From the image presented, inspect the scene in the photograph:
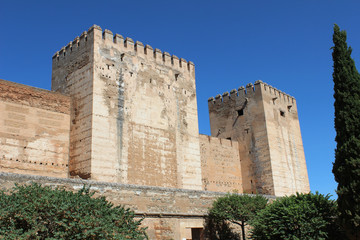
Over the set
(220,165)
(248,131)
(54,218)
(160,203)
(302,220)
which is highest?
(248,131)

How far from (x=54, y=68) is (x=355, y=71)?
12.4 m

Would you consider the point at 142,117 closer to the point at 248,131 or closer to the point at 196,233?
the point at 196,233

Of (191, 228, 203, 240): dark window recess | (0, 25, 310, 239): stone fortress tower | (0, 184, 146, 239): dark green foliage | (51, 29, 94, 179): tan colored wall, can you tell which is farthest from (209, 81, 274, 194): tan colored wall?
(0, 184, 146, 239): dark green foliage

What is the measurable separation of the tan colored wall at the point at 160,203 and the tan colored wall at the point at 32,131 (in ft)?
12.0

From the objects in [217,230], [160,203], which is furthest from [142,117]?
[217,230]

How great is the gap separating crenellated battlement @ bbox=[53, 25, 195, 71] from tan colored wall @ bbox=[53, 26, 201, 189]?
4 centimetres

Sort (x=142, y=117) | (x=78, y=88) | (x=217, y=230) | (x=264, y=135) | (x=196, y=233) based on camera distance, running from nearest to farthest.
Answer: (x=196, y=233)
(x=217, y=230)
(x=78, y=88)
(x=142, y=117)
(x=264, y=135)

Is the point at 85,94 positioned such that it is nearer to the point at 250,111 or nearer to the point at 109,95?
the point at 109,95

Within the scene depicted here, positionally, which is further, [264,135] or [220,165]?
[264,135]

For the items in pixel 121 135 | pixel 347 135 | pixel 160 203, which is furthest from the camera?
pixel 121 135

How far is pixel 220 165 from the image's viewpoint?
2186cm

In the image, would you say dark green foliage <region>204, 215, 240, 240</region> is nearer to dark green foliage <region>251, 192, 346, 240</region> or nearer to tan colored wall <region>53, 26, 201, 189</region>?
dark green foliage <region>251, 192, 346, 240</region>

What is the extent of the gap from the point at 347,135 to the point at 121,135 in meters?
8.13

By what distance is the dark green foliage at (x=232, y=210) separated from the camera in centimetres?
1374
